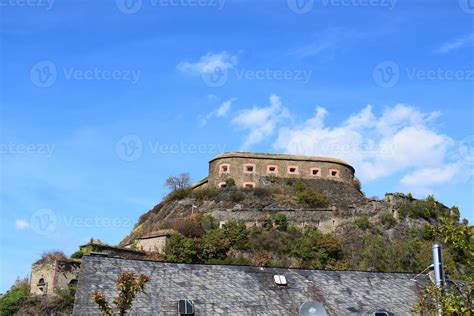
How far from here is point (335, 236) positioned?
62875 millimetres

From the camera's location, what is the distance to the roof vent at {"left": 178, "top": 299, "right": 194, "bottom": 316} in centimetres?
1897

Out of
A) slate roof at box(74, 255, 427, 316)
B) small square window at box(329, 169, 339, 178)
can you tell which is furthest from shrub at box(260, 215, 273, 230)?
slate roof at box(74, 255, 427, 316)

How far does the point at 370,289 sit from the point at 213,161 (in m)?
53.7

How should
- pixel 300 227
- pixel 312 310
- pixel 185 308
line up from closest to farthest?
1. pixel 312 310
2. pixel 185 308
3. pixel 300 227

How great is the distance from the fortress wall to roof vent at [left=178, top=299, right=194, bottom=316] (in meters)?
53.3

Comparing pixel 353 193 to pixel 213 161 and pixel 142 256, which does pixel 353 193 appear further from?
pixel 142 256

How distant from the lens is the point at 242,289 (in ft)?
68.2

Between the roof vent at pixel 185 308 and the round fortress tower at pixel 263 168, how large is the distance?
53392 mm

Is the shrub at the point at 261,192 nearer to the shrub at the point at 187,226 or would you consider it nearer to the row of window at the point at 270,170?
the row of window at the point at 270,170

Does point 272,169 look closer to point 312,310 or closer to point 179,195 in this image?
point 179,195

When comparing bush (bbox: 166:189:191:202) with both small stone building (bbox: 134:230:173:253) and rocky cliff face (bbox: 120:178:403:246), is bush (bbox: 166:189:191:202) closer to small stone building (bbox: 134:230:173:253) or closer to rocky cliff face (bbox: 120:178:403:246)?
rocky cliff face (bbox: 120:178:403:246)

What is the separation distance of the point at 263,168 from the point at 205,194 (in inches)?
316

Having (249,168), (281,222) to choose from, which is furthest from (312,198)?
(249,168)

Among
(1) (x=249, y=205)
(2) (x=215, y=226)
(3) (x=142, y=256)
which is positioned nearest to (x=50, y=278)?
(3) (x=142, y=256)
